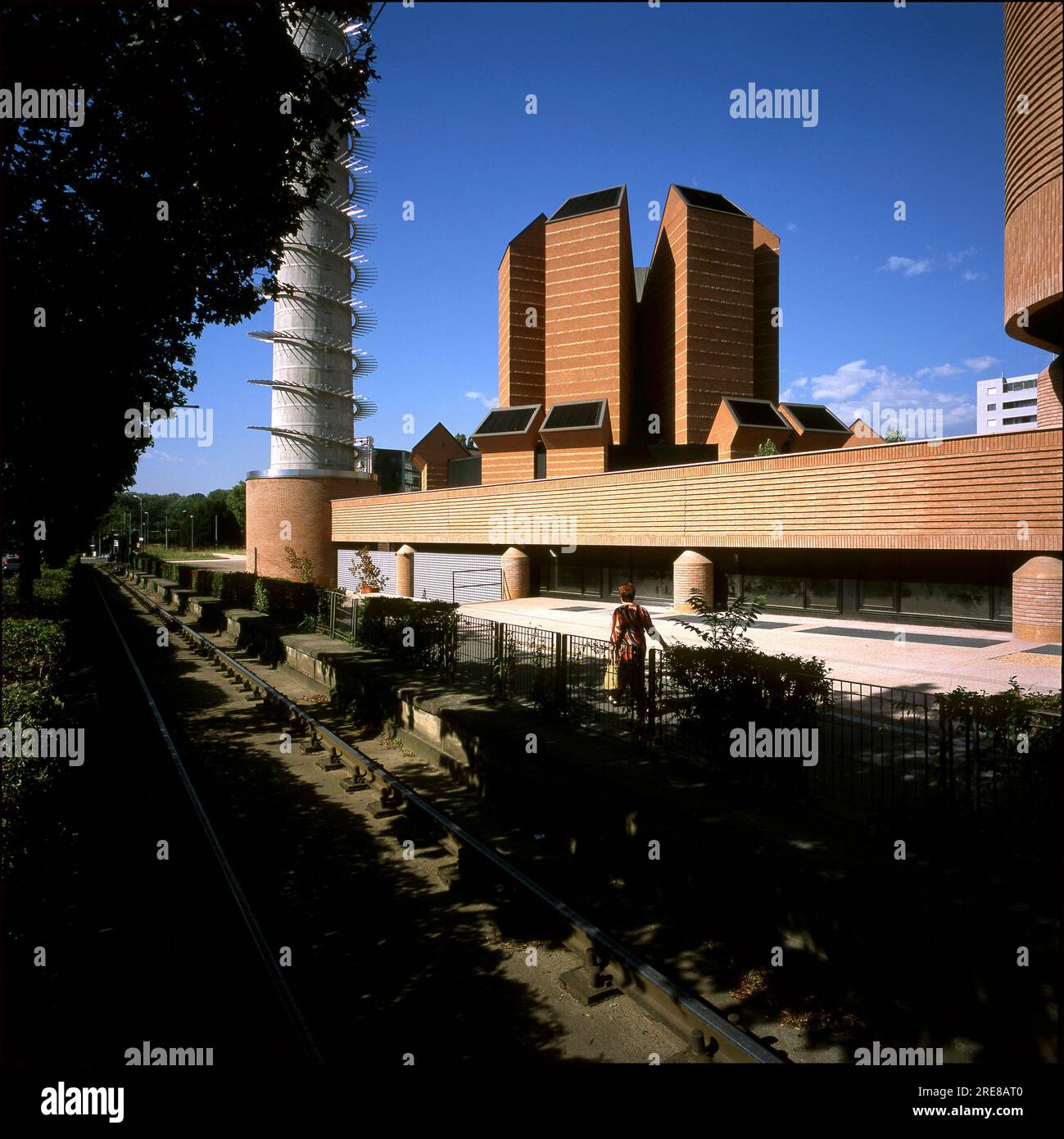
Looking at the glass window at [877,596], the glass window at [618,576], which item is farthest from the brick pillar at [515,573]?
the glass window at [877,596]

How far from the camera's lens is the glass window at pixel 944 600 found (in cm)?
1994

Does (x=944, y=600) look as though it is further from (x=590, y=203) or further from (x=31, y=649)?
(x=590, y=203)

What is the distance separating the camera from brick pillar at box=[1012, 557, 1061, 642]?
55.6 ft

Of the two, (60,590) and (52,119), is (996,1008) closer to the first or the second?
(52,119)

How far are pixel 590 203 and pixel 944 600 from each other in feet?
103

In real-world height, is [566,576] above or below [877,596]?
above

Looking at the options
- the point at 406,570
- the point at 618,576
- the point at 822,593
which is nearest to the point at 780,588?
the point at 822,593

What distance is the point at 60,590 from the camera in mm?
20797

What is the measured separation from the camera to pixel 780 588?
977 inches

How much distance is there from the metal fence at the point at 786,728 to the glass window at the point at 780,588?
13261 millimetres

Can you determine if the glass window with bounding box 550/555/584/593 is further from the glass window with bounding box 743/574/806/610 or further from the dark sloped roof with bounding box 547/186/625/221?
the dark sloped roof with bounding box 547/186/625/221

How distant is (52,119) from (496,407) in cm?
3399

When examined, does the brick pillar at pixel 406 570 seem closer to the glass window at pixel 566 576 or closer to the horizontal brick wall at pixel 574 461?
the horizontal brick wall at pixel 574 461

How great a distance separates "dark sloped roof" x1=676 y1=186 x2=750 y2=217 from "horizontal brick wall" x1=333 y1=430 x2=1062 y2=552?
2196cm
